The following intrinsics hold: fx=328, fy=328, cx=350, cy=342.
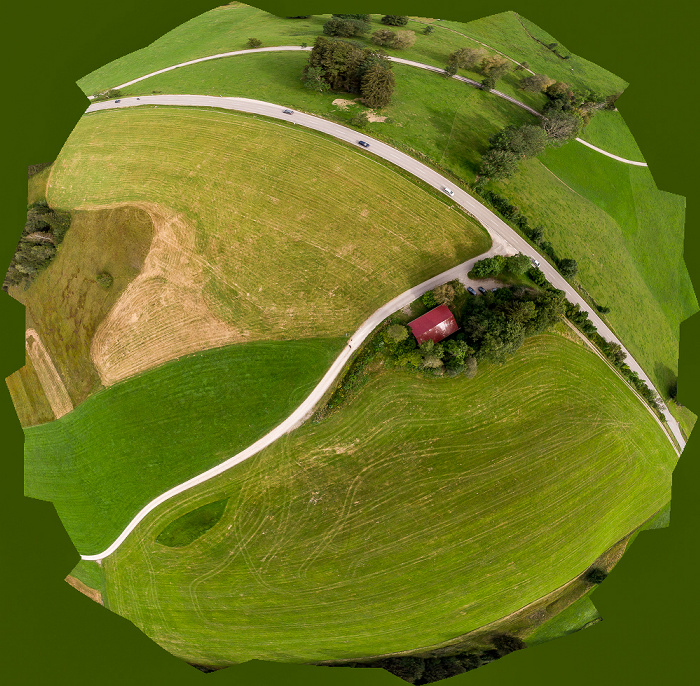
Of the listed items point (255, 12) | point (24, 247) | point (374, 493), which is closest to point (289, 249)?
point (374, 493)

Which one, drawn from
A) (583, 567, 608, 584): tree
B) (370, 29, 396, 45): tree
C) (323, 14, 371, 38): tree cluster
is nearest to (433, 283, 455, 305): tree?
(370, 29, 396, 45): tree

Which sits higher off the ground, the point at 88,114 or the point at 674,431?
the point at 88,114

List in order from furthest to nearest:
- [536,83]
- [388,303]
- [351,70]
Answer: [536,83] < [351,70] < [388,303]

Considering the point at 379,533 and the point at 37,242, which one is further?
the point at 37,242

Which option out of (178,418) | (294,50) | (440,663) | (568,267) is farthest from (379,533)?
(294,50)

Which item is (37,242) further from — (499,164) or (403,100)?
(499,164)

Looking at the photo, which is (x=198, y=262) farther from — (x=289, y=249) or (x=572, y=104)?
(x=572, y=104)
